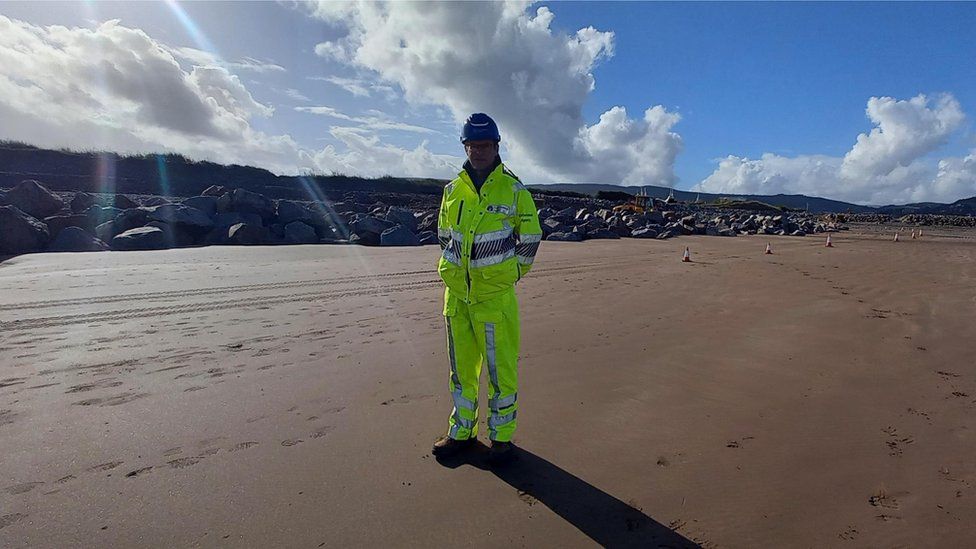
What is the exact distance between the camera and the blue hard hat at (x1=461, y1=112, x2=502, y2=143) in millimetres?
3373

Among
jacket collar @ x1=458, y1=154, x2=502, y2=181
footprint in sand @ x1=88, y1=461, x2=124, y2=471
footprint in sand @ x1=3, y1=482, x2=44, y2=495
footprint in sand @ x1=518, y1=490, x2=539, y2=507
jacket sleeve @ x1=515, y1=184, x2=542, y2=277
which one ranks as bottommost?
footprint in sand @ x1=3, y1=482, x2=44, y2=495

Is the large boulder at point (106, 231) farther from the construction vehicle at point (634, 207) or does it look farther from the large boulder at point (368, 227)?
the construction vehicle at point (634, 207)

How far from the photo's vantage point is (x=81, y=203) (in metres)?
17.0

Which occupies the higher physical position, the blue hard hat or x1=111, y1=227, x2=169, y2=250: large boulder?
the blue hard hat

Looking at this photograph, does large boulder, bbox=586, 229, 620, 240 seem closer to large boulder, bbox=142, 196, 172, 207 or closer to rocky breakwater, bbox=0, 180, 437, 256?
rocky breakwater, bbox=0, 180, 437, 256

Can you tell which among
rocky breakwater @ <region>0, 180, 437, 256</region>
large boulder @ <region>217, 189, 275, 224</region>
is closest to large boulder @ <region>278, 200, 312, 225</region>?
rocky breakwater @ <region>0, 180, 437, 256</region>

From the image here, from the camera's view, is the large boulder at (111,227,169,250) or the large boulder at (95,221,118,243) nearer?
the large boulder at (111,227,169,250)

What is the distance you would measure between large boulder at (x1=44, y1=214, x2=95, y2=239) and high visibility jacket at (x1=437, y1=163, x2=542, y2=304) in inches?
601

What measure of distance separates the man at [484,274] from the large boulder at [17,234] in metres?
14.7

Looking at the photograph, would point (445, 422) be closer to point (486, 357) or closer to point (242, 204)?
point (486, 357)

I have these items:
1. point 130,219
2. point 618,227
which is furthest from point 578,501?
point 618,227

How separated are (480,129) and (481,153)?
162mm

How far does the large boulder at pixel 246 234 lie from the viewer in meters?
16.4

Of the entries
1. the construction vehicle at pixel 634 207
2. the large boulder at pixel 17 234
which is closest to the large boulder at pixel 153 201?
the large boulder at pixel 17 234
